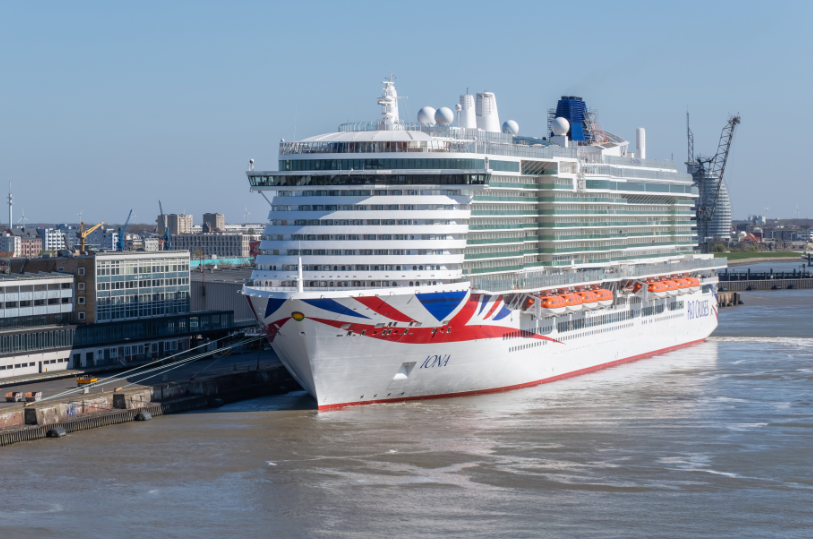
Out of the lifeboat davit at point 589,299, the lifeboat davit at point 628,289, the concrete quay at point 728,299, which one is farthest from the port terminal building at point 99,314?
the concrete quay at point 728,299

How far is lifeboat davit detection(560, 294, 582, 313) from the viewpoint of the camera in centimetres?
4700

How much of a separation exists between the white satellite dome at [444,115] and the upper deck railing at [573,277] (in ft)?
24.5

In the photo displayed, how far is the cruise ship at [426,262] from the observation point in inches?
1518

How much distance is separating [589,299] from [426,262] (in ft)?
40.7

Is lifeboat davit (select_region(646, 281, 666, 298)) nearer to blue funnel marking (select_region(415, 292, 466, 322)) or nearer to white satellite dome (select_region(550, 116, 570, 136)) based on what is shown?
white satellite dome (select_region(550, 116, 570, 136))

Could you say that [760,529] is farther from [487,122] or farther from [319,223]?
[487,122]

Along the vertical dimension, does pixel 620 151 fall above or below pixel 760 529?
above

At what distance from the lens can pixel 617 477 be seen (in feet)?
103

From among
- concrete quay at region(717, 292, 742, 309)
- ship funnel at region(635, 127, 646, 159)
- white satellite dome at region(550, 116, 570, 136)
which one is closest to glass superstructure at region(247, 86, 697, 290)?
white satellite dome at region(550, 116, 570, 136)

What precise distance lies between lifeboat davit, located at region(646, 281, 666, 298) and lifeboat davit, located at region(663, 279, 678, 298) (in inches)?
16.0

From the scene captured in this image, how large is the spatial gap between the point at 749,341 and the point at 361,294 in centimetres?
3668

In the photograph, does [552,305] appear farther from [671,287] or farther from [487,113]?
[671,287]

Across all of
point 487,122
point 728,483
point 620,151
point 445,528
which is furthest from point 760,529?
point 620,151

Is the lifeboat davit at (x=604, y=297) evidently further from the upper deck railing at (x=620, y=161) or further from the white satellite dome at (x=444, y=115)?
the white satellite dome at (x=444, y=115)
